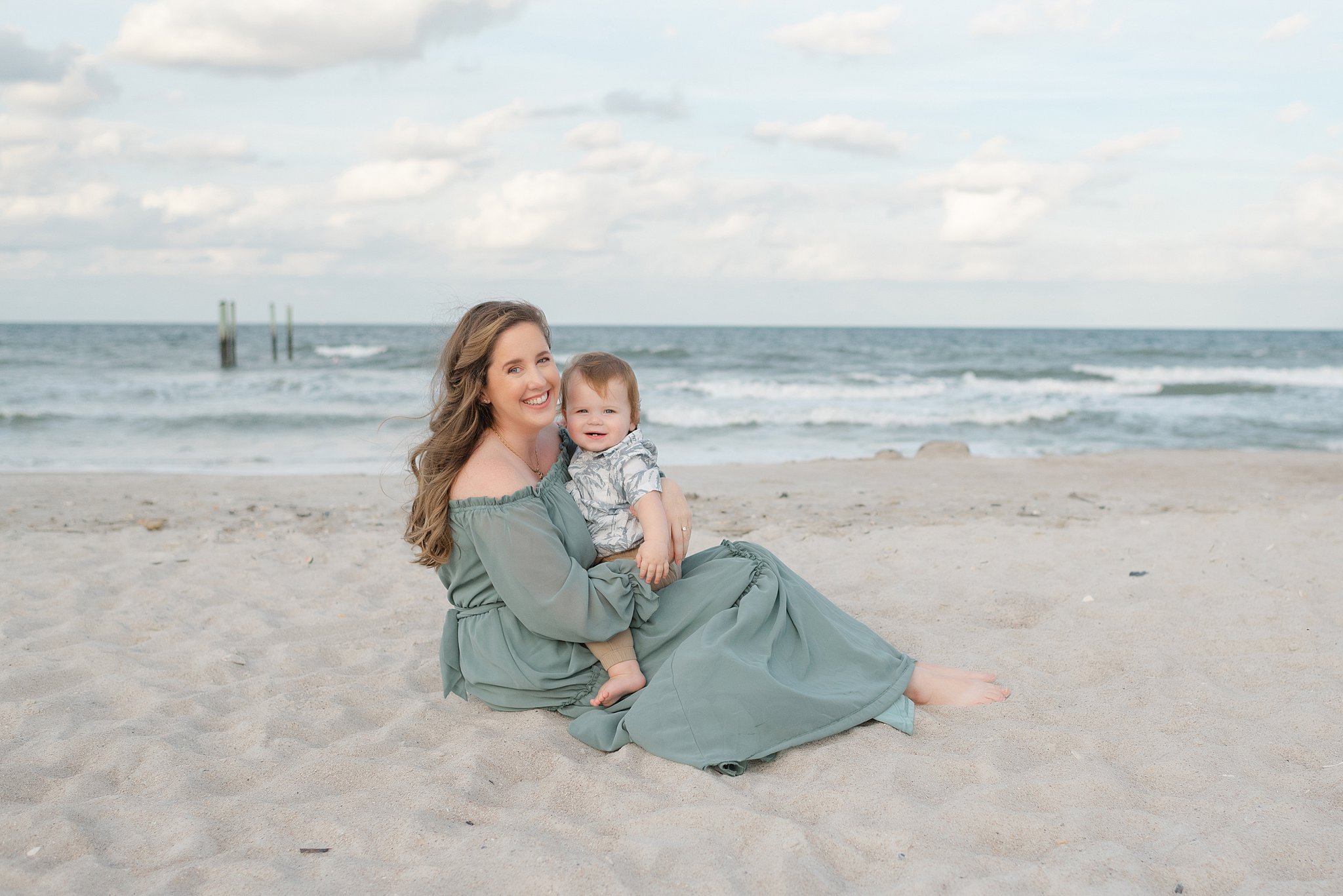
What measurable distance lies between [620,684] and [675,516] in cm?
58

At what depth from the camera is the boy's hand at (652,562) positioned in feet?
10.3

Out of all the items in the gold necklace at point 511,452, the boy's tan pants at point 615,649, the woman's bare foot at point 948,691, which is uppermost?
the gold necklace at point 511,452

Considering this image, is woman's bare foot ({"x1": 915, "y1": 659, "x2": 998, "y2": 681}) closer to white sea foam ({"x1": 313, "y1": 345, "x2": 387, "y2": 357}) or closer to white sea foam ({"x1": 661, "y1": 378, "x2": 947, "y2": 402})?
white sea foam ({"x1": 661, "y1": 378, "x2": 947, "y2": 402})

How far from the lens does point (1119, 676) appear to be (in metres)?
3.68

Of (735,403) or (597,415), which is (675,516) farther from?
(735,403)

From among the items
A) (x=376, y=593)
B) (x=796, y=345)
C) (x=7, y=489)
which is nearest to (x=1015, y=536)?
(x=376, y=593)

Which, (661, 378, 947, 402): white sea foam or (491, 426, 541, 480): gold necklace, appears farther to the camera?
(661, 378, 947, 402): white sea foam

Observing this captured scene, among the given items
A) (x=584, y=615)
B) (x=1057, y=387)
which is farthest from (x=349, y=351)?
(x=584, y=615)

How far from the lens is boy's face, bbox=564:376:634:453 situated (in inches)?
130

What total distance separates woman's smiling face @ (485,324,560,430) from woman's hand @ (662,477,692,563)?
464 mm

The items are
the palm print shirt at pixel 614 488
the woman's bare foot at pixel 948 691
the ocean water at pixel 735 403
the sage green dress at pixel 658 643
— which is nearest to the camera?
the sage green dress at pixel 658 643

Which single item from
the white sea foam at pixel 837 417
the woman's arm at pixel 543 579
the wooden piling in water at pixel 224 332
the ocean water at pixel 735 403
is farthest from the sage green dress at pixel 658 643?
the wooden piling in water at pixel 224 332

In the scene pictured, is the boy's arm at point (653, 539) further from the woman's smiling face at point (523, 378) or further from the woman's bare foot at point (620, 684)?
the woman's smiling face at point (523, 378)

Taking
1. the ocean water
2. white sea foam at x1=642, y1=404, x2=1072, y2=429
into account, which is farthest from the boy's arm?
white sea foam at x1=642, y1=404, x2=1072, y2=429
